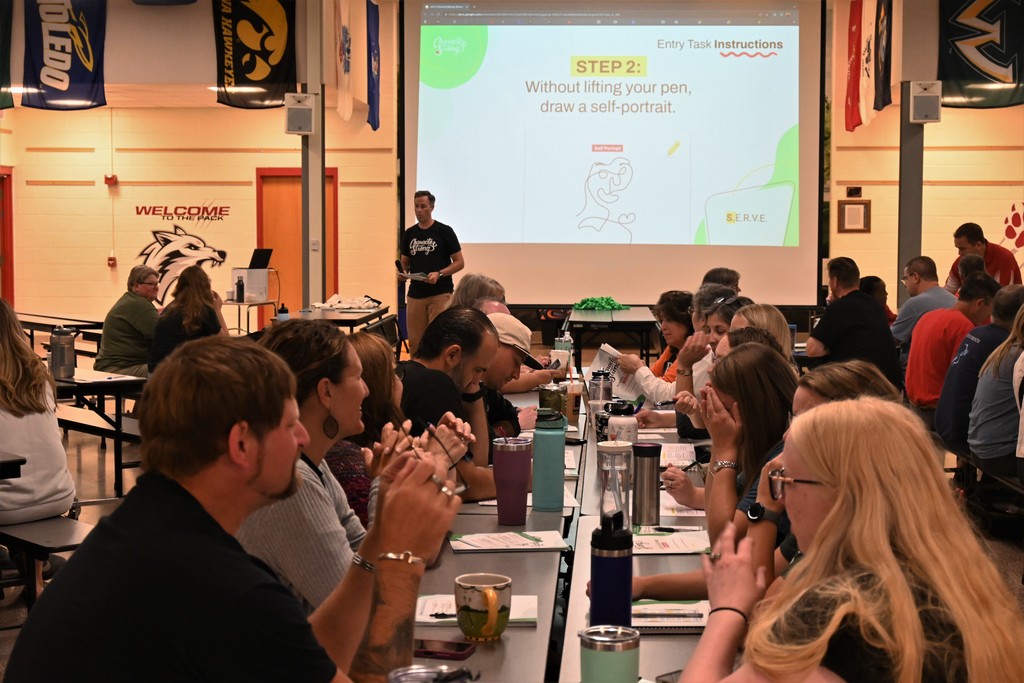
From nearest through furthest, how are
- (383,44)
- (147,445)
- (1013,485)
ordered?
(147,445)
(1013,485)
(383,44)

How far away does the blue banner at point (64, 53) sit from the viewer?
373 inches

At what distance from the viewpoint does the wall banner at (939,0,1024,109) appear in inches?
352

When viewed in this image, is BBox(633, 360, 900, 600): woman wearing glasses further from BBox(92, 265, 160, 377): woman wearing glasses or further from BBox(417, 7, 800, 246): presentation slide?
BBox(417, 7, 800, 246): presentation slide

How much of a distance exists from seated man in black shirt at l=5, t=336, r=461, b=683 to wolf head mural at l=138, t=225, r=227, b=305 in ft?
40.2

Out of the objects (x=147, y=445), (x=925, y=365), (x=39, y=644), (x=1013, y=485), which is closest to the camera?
(x=39, y=644)

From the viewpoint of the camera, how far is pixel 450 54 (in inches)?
395

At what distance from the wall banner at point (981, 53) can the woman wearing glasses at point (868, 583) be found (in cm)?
834

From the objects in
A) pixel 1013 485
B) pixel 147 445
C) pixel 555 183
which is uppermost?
pixel 555 183

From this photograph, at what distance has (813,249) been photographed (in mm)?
9969

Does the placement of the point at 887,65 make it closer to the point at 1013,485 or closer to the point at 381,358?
the point at 1013,485

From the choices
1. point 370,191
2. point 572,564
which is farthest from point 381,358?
point 370,191

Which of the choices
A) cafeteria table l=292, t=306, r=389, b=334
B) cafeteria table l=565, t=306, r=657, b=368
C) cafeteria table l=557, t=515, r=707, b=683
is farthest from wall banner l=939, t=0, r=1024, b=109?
cafeteria table l=557, t=515, r=707, b=683

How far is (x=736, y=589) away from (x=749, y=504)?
876mm

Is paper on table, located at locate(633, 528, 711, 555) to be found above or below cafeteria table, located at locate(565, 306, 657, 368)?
below
